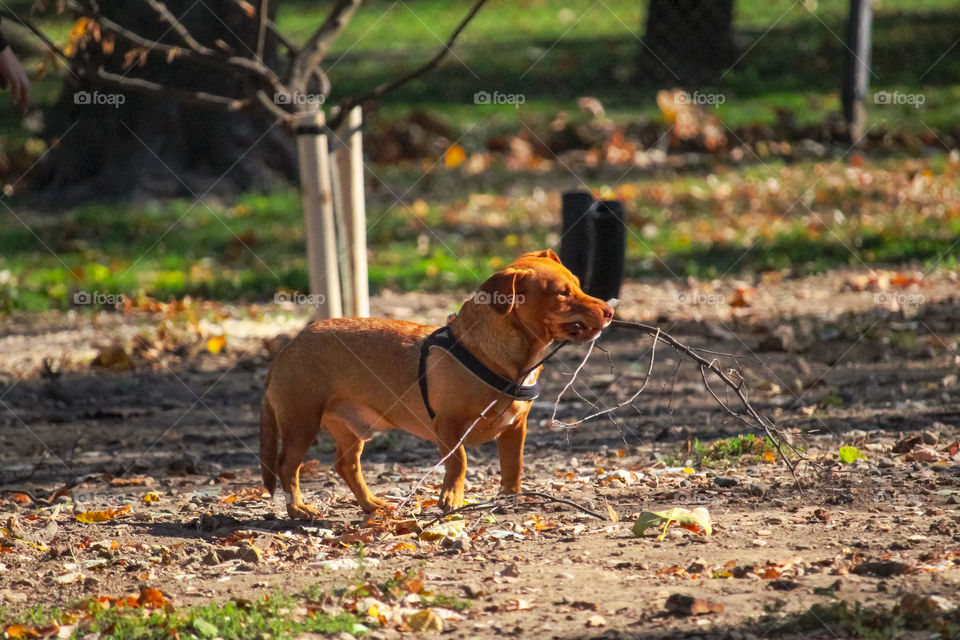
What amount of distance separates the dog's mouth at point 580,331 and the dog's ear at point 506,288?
0.20m

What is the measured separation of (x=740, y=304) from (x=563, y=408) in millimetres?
2321

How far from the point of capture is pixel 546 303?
439 centimetres

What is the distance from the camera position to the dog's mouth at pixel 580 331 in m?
4.38

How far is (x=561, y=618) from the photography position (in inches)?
140

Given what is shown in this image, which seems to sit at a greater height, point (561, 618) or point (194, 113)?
point (194, 113)

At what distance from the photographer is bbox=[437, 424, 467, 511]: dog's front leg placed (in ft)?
14.9

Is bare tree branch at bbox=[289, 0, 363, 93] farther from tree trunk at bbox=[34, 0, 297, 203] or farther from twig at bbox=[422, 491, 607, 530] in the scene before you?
tree trunk at bbox=[34, 0, 297, 203]

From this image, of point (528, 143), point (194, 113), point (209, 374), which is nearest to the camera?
point (209, 374)

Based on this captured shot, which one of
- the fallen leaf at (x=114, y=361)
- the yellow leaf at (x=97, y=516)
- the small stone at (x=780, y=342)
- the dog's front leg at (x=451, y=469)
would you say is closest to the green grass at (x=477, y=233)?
the fallen leaf at (x=114, y=361)

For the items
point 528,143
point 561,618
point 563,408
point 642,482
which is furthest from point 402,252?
point 561,618

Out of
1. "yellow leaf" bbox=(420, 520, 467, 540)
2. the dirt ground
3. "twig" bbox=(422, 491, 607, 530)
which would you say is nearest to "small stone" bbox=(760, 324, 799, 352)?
the dirt ground

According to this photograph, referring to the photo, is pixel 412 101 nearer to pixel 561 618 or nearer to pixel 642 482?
pixel 642 482

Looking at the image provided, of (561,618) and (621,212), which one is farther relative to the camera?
(621,212)

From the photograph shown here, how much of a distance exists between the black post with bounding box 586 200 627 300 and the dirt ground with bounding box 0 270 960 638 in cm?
60
